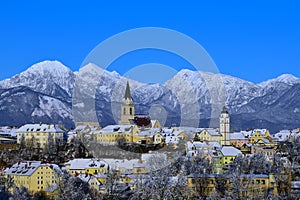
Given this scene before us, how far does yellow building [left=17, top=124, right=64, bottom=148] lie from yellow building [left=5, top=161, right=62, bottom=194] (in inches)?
780

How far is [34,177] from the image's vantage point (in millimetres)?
45250

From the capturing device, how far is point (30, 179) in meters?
45.2

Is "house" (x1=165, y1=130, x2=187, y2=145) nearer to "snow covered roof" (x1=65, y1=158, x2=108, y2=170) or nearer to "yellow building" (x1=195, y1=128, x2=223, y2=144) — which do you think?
"yellow building" (x1=195, y1=128, x2=223, y2=144)

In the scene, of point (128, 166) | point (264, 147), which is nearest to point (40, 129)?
point (128, 166)

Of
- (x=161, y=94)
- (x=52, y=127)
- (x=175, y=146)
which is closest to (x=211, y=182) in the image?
(x=175, y=146)

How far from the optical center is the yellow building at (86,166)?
1891 inches

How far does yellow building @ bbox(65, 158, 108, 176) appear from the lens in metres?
48.0

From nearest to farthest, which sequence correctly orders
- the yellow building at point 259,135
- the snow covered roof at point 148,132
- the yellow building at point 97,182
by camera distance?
1. the yellow building at point 97,182
2. the snow covered roof at point 148,132
3. the yellow building at point 259,135

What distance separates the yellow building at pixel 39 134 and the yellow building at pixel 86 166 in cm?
1707

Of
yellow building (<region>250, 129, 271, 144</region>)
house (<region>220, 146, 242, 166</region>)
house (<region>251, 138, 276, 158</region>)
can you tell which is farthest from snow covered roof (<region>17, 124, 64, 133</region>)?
yellow building (<region>250, 129, 271, 144</region>)

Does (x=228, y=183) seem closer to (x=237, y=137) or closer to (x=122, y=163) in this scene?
(x=122, y=163)

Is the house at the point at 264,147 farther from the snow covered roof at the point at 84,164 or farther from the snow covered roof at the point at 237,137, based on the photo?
the snow covered roof at the point at 84,164

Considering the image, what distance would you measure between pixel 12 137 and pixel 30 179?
28.6 m

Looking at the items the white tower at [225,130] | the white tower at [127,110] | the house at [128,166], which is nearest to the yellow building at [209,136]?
the white tower at [225,130]
